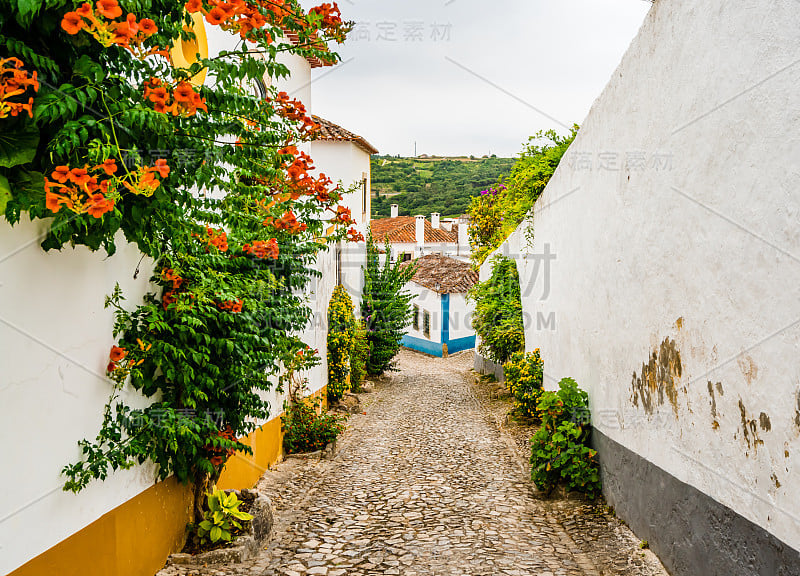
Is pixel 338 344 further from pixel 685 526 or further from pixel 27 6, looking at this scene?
pixel 27 6

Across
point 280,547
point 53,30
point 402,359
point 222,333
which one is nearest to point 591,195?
point 222,333

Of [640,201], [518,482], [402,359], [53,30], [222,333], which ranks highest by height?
[53,30]

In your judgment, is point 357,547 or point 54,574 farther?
point 357,547

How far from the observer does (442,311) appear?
27.2 meters

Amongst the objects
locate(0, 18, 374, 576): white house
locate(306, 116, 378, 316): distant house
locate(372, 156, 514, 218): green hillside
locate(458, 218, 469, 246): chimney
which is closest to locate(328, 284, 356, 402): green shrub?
locate(306, 116, 378, 316): distant house

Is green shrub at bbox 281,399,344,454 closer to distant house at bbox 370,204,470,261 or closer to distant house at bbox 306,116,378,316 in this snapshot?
distant house at bbox 306,116,378,316

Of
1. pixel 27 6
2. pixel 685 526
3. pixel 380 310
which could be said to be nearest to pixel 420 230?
pixel 380 310

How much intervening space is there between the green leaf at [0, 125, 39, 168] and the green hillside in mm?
47962

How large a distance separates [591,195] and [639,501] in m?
3.23

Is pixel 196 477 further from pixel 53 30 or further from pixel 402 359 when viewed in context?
pixel 402 359

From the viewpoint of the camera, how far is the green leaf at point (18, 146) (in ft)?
8.80

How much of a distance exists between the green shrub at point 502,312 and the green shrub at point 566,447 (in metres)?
5.09

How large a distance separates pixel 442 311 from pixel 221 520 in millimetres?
22463

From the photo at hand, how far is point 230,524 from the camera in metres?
5.03
